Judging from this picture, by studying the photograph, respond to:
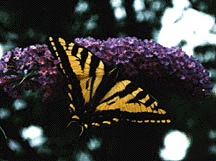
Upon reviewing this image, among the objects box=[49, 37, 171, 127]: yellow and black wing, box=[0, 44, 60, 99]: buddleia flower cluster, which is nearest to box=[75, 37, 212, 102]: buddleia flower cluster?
box=[49, 37, 171, 127]: yellow and black wing

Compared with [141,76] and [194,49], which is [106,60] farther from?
[194,49]

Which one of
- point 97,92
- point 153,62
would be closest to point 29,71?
point 97,92

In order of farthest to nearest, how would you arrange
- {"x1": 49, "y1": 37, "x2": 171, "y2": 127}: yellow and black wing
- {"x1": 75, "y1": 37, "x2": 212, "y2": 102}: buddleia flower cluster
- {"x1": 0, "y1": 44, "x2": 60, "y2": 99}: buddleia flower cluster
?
1. {"x1": 75, "y1": 37, "x2": 212, "y2": 102}: buddleia flower cluster
2. {"x1": 0, "y1": 44, "x2": 60, "y2": 99}: buddleia flower cluster
3. {"x1": 49, "y1": 37, "x2": 171, "y2": 127}: yellow and black wing

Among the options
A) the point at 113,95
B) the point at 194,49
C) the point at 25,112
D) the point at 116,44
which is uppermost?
the point at 116,44

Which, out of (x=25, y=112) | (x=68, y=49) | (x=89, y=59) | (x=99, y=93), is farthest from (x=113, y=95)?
(x=25, y=112)

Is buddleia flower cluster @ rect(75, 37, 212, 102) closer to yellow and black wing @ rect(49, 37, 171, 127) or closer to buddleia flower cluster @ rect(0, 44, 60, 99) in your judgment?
yellow and black wing @ rect(49, 37, 171, 127)

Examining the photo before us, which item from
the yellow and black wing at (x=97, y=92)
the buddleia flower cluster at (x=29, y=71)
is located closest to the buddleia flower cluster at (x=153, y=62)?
the yellow and black wing at (x=97, y=92)
